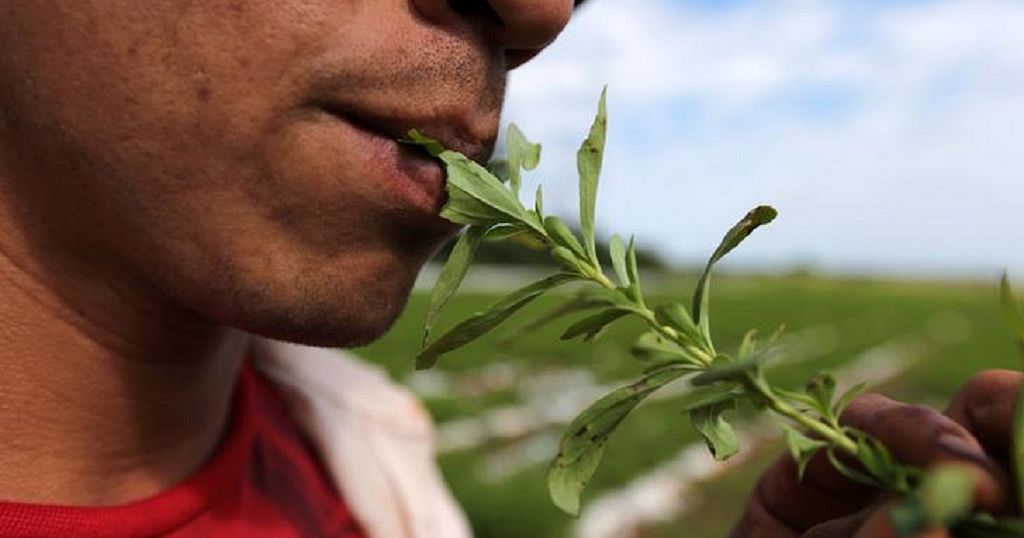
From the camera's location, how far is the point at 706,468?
8922mm

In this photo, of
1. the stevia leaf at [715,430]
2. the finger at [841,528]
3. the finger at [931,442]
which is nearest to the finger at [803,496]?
the finger at [841,528]

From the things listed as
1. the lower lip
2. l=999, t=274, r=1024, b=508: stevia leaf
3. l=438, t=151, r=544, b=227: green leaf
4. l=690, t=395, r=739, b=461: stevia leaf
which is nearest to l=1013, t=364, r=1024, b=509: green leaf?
l=999, t=274, r=1024, b=508: stevia leaf

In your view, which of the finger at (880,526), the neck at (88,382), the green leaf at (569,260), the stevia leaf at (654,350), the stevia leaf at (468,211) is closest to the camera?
the finger at (880,526)

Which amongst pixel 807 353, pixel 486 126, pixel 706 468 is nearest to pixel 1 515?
pixel 486 126

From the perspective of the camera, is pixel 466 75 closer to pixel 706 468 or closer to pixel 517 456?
pixel 517 456

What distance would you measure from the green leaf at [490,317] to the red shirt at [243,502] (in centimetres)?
85

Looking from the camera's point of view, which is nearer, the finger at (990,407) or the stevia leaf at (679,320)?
the stevia leaf at (679,320)

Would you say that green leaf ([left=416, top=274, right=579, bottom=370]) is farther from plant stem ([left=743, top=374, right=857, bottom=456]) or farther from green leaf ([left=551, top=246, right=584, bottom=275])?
plant stem ([left=743, top=374, right=857, bottom=456])

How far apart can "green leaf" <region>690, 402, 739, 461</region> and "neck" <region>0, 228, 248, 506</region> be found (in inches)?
42.0

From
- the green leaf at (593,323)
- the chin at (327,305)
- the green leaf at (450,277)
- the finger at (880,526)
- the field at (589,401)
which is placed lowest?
the field at (589,401)

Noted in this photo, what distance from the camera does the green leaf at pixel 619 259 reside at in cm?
107

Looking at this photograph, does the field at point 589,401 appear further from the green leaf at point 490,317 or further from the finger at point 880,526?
the finger at point 880,526

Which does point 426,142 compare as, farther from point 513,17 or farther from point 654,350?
point 654,350

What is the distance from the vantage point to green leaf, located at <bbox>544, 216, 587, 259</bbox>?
3.65 ft
